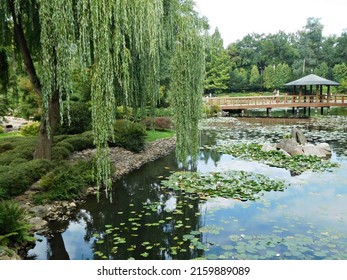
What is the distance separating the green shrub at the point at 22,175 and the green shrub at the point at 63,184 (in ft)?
0.97

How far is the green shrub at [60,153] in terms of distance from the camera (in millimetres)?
8516

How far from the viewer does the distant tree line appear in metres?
40.5

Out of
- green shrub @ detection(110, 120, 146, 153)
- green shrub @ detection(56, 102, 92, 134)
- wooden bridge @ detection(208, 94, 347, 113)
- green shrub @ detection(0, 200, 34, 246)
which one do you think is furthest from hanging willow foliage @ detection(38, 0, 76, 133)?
wooden bridge @ detection(208, 94, 347, 113)

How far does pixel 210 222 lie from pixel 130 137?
614cm

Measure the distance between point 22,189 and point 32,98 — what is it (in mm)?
9484

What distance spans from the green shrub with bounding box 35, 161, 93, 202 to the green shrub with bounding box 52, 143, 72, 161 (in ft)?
3.21

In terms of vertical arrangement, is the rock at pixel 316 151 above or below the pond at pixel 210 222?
above

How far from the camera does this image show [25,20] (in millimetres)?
7316

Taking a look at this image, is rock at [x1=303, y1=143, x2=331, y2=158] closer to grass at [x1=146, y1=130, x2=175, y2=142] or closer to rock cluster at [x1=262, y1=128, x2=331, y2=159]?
rock cluster at [x1=262, y1=128, x2=331, y2=159]

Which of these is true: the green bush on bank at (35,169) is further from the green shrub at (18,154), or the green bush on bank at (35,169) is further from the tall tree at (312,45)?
the tall tree at (312,45)

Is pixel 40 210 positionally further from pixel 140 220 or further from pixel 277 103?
pixel 277 103

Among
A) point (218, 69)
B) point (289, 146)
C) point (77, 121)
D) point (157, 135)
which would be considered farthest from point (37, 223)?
point (218, 69)

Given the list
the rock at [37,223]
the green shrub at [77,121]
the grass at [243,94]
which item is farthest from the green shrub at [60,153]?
the grass at [243,94]

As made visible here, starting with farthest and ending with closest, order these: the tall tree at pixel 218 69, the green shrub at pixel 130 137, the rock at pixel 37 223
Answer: the tall tree at pixel 218 69
the green shrub at pixel 130 137
the rock at pixel 37 223
